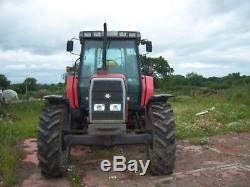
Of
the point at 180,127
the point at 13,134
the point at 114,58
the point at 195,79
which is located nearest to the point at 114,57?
the point at 114,58

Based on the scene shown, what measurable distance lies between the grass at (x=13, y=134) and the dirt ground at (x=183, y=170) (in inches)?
8.0

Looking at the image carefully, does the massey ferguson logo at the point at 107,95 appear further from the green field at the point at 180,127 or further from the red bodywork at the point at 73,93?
the green field at the point at 180,127

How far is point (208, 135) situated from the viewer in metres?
11.0

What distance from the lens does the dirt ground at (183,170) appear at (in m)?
6.82

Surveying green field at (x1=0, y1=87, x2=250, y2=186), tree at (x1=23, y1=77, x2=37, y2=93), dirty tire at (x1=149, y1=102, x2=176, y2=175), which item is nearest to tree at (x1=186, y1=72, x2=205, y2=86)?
tree at (x1=23, y1=77, x2=37, y2=93)

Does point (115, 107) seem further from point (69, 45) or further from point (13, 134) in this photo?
point (13, 134)

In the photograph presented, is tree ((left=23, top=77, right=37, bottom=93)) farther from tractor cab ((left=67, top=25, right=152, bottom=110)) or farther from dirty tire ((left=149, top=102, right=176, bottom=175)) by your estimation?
dirty tire ((left=149, top=102, right=176, bottom=175))

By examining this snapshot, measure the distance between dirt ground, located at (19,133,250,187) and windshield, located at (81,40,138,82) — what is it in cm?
177

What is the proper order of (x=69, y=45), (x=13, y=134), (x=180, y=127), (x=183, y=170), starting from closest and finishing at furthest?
(x=183, y=170) → (x=69, y=45) → (x=13, y=134) → (x=180, y=127)

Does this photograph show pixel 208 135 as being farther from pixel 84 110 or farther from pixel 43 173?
pixel 43 173

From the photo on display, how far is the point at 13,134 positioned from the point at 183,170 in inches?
230

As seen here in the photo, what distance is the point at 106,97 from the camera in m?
7.05

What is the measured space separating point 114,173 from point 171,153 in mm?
1063

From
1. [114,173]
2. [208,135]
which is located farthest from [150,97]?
[208,135]
